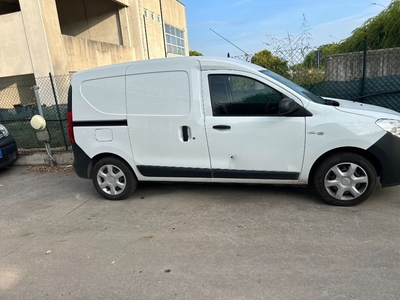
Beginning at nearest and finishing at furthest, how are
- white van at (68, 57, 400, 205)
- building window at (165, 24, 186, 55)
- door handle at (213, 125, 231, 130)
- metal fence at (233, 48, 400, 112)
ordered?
white van at (68, 57, 400, 205) → door handle at (213, 125, 231, 130) → metal fence at (233, 48, 400, 112) → building window at (165, 24, 186, 55)

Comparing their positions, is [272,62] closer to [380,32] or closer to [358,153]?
[358,153]

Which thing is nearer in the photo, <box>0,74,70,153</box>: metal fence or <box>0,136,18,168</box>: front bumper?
<box>0,136,18,168</box>: front bumper

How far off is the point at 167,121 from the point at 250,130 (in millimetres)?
1108

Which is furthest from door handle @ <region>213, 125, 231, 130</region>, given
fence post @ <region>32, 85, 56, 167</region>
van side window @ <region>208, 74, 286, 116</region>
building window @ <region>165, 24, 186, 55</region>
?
building window @ <region>165, 24, 186, 55</region>

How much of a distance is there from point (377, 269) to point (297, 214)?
3.68 feet

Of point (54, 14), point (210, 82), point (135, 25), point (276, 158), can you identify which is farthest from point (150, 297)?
point (135, 25)

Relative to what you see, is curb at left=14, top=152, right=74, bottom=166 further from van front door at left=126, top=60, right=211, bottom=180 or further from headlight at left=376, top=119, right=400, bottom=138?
headlight at left=376, top=119, right=400, bottom=138

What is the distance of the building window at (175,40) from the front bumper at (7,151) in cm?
2472

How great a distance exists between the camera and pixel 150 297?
234cm

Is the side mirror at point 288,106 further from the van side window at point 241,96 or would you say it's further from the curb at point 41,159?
the curb at point 41,159

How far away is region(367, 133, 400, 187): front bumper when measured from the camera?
330cm

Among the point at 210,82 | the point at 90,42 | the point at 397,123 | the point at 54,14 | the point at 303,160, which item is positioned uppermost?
the point at 54,14

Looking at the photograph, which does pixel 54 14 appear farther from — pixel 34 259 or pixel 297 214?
pixel 297 214

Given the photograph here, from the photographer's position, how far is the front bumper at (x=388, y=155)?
10.8 ft
